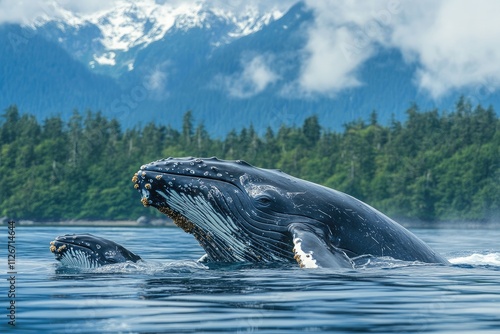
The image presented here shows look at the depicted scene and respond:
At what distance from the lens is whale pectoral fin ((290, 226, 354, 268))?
509 inches

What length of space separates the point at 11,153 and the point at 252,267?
554 ft

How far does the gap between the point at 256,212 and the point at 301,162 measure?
156717 mm

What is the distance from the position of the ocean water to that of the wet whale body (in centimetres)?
39

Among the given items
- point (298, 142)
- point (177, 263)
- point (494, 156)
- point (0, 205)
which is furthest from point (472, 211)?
point (177, 263)

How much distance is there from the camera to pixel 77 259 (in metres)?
15.7

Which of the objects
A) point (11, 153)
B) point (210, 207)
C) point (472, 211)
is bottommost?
point (210, 207)

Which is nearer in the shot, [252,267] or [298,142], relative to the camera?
[252,267]

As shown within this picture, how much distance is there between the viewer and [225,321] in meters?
9.16

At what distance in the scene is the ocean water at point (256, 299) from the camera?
901cm

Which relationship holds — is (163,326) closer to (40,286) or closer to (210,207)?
(40,286)

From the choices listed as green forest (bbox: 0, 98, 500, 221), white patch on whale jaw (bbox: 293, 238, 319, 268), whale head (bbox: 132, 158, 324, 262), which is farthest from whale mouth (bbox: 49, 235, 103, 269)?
green forest (bbox: 0, 98, 500, 221)

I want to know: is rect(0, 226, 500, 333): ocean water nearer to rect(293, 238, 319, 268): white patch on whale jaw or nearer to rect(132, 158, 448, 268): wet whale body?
rect(293, 238, 319, 268): white patch on whale jaw

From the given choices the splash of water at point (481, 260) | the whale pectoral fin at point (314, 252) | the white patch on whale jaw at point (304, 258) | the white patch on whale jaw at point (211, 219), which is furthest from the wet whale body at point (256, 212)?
the splash of water at point (481, 260)

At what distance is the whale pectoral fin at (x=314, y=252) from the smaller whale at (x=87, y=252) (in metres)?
3.03
